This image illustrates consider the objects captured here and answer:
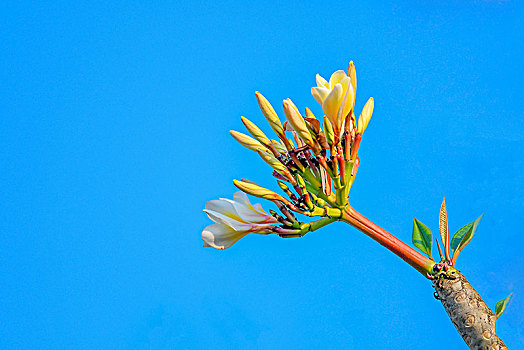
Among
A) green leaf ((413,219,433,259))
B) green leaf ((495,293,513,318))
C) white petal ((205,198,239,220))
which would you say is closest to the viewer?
green leaf ((495,293,513,318))

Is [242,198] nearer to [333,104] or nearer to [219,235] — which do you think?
[219,235]

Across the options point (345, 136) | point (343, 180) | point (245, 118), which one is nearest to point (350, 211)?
point (343, 180)

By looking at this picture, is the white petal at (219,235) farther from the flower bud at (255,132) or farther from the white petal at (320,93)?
the white petal at (320,93)

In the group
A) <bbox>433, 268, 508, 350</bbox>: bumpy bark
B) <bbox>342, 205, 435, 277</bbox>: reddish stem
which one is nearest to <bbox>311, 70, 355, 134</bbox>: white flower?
<bbox>342, 205, 435, 277</bbox>: reddish stem

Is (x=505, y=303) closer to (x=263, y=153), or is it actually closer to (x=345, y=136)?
(x=345, y=136)

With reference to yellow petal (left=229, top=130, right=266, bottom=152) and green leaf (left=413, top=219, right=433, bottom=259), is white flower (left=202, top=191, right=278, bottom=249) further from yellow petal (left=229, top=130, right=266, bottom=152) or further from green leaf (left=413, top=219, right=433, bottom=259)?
green leaf (left=413, top=219, right=433, bottom=259)

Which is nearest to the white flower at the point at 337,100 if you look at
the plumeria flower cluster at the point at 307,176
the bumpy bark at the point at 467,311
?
the plumeria flower cluster at the point at 307,176
